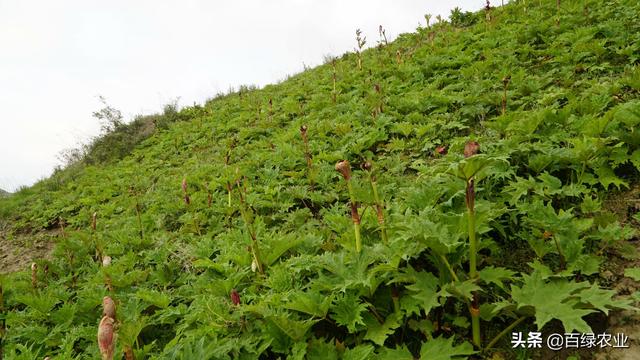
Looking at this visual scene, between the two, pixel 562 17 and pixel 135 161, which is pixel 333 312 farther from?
pixel 135 161

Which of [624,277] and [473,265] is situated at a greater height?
[473,265]

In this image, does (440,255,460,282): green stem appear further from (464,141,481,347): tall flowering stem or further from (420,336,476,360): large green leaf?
(420,336,476,360): large green leaf

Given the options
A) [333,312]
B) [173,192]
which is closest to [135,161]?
[173,192]

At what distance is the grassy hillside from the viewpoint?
2793 millimetres

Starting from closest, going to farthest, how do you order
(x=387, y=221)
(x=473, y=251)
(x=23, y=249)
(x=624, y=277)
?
(x=473, y=251) → (x=624, y=277) → (x=387, y=221) → (x=23, y=249)

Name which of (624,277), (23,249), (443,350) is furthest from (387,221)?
(23,249)

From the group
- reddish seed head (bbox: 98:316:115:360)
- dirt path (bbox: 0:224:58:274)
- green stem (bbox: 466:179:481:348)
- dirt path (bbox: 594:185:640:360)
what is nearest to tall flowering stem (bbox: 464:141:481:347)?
green stem (bbox: 466:179:481:348)

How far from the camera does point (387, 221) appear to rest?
3781mm

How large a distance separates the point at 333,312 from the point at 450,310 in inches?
34.1

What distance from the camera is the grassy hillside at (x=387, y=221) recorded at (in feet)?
9.16

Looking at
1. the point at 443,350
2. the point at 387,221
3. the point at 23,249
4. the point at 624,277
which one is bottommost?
the point at 624,277

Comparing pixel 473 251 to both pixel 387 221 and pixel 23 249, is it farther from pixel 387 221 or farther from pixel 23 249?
pixel 23 249

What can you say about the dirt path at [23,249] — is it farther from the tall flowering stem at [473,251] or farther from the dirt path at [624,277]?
the dirt path at [624,277]

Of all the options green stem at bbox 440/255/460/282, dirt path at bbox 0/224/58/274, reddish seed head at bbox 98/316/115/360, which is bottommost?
green stem at bbox 440/255/460/282
